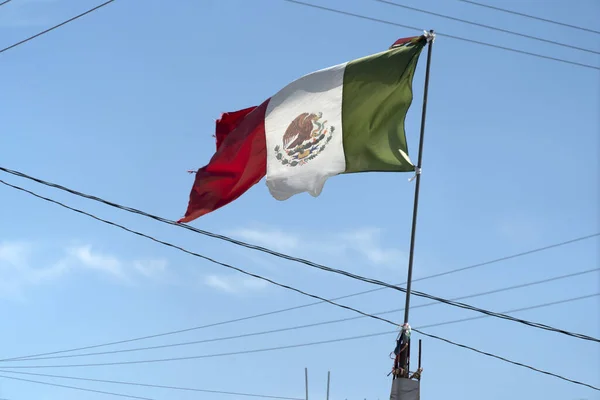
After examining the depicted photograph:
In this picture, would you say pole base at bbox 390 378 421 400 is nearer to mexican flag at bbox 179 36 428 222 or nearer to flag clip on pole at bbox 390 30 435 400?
flag clip on pole at bbox 390 30 435 400

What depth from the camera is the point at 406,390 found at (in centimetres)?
1652

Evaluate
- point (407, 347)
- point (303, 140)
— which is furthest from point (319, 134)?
point (407, 347)

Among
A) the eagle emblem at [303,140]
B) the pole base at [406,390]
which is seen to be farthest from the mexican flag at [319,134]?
the pole base at [406,390]

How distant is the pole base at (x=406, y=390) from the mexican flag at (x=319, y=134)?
11.9 ft

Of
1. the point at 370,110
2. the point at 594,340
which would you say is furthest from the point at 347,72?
the point at 594,340

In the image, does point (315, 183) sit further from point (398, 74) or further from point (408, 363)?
point (408, 363)

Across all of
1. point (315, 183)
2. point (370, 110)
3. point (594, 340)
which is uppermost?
point (370, 110)

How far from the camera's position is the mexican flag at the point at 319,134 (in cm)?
1827

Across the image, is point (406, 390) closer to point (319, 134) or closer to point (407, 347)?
point (407, 347)

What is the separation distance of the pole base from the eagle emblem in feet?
15.0

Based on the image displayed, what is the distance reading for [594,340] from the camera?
19.6m

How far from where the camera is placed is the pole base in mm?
16469

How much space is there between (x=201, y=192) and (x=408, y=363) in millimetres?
5536

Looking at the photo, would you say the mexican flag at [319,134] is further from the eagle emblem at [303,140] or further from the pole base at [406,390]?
the pole base at [406,390]
